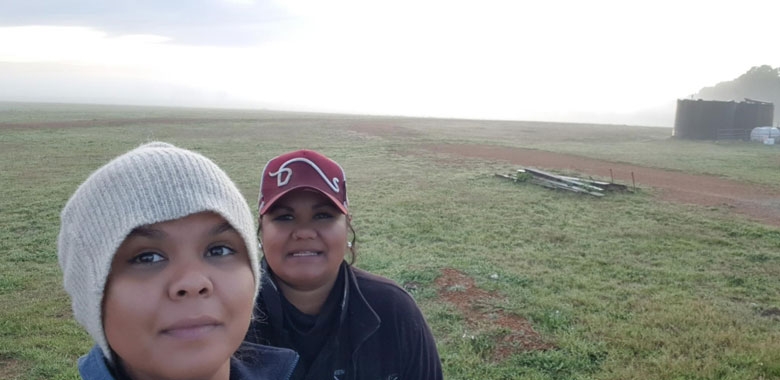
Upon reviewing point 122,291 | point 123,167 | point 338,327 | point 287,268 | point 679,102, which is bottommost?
point 338,327

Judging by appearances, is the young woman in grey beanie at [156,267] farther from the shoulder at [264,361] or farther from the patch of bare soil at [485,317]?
the patch of bare soil at [485,317]

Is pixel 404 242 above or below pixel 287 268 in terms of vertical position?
below

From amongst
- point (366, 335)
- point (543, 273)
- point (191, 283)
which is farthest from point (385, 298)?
point (543, 273)

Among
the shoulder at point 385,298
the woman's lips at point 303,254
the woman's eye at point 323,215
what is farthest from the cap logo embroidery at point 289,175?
the shoulder at point 385,298

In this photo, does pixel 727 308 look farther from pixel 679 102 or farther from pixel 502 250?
pixel 679 102

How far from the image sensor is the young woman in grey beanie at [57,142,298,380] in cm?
124

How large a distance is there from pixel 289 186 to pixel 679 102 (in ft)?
117

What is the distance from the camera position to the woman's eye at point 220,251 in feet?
4.46

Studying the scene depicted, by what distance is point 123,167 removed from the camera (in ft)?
4.29

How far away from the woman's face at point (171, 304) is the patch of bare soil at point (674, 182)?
11.7 metres

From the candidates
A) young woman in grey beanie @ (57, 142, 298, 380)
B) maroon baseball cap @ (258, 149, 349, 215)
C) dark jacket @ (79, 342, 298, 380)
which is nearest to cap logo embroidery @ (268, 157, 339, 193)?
maroon baseball cap @ (258, 149, 349, 215)

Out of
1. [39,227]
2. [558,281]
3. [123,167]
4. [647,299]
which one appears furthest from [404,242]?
[123,167]

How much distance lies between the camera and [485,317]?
5.92m

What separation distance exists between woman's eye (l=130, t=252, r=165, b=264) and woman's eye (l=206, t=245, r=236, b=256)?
0.11 meters
